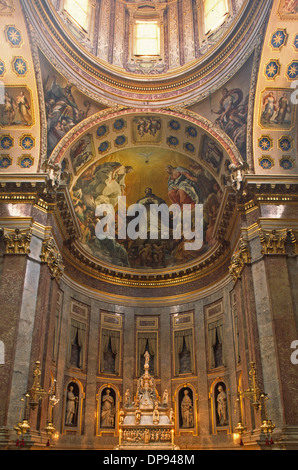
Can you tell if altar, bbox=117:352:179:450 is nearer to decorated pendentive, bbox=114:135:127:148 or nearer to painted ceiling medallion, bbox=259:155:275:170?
painted ceiling medallion, bbox=259:155:275:170

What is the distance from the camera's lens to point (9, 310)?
14016 millimetres

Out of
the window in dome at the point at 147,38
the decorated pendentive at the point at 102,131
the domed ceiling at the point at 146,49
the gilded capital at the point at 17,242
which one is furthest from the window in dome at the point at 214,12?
the gilded capital at the point at 17,242

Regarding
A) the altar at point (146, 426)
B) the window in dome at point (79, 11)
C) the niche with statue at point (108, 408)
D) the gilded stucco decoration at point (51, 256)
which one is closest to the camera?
the gilded stucco decoration at point (51, 256)

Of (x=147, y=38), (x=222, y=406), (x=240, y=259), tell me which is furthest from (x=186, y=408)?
(x=147, y=38)

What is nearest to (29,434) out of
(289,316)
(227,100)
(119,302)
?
(289,316)

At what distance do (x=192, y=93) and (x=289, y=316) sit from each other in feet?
37.0

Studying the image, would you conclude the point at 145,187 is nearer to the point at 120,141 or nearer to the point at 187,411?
the point at 120,141

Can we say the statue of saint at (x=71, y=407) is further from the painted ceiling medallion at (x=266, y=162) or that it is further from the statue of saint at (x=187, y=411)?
the painted ceiling medallion at (x=266, y=162)

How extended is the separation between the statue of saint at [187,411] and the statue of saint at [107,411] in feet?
Answer: 11.2

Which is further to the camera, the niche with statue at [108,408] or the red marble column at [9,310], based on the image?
the niche with statue at [108,408]

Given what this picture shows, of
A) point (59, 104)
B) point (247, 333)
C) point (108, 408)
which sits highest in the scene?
point (59, 104)

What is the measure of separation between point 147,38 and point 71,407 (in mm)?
18939

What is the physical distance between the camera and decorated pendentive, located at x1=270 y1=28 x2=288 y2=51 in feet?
53.9

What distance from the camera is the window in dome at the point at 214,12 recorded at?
2009cm
